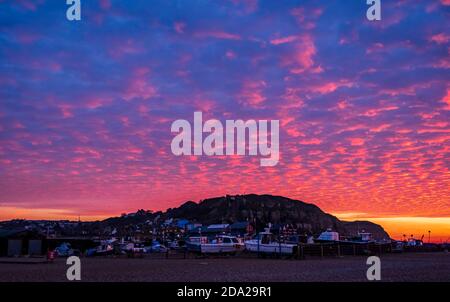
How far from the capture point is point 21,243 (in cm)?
5997

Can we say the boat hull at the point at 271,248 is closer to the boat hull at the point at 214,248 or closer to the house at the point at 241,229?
the boat hull at the point at 214,248

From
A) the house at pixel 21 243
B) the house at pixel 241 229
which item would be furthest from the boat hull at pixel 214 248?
the house at pixel 241 229

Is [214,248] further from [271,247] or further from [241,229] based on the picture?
[241,229]

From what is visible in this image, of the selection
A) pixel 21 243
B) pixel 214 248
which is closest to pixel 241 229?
pixel 21 243

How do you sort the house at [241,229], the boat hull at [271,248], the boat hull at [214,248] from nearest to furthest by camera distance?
the boat hull at [271,248]
the boat hull at [214,248]
the house at [241,229]

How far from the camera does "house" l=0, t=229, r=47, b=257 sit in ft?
192

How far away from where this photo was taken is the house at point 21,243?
192 feet

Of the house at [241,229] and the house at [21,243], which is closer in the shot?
the house at [21,243]

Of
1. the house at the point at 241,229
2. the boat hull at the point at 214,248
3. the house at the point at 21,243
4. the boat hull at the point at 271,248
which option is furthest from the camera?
the house at the point at 241,229

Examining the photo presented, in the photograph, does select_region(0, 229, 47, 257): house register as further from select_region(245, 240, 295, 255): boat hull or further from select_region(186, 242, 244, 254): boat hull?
select_region(245, 240, 295, 255): boat hull

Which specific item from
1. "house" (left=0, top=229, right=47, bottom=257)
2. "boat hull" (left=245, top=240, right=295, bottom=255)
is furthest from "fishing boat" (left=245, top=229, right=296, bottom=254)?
"house" (left=0, top=229, right=47, bottom=257)

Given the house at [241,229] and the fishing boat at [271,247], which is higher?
the fishing boat at [271,247]
